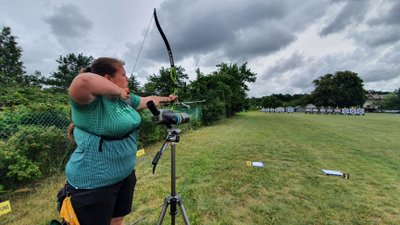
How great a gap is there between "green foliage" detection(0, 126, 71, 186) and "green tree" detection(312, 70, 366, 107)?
6289 centimetres

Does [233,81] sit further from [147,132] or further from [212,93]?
[147,132]

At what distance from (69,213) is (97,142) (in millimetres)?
432

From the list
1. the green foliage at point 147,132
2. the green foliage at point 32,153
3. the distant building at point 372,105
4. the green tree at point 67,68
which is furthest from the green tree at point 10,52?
the distant building at point 372,105

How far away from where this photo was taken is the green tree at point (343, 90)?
55000mm

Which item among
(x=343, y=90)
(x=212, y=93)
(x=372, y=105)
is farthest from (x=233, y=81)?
(x=372, y=105)

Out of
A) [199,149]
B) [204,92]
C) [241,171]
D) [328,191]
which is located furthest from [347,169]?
[204,92]

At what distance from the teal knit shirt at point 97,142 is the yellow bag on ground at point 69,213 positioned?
0.11 meters

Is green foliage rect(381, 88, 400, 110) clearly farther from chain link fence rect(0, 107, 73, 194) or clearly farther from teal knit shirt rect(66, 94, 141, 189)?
teal knit shirt rect(66, 94, 141, 189)

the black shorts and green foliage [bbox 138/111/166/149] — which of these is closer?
the black shorts

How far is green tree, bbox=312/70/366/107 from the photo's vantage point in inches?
2165

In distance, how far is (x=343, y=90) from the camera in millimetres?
55656

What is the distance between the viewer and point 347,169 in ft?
16.4

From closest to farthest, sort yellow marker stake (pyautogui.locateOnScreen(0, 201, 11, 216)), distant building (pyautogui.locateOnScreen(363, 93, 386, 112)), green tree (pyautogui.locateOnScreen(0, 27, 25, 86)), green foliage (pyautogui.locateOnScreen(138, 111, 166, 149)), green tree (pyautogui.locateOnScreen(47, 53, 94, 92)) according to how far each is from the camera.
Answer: yellow marker stake (pyautogui.locateOnScreen(0, 201, 11, 216)), green foliage (pyautogui.locateOnScreen(138, 111, 166, 149)), green tree (pyautogui.locateOnScreen(0, 27, 25, 86)), green tree (pyautogui.locateOnScreen(47, 53, 94, 92)), distant building (pyautogui.locateOnScreen(363, 93, 386, 112))

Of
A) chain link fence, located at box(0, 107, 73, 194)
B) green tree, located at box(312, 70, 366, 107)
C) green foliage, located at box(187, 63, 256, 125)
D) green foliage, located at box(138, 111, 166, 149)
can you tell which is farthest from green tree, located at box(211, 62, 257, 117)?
green tree, located at box(312, 70, 366, 107)
